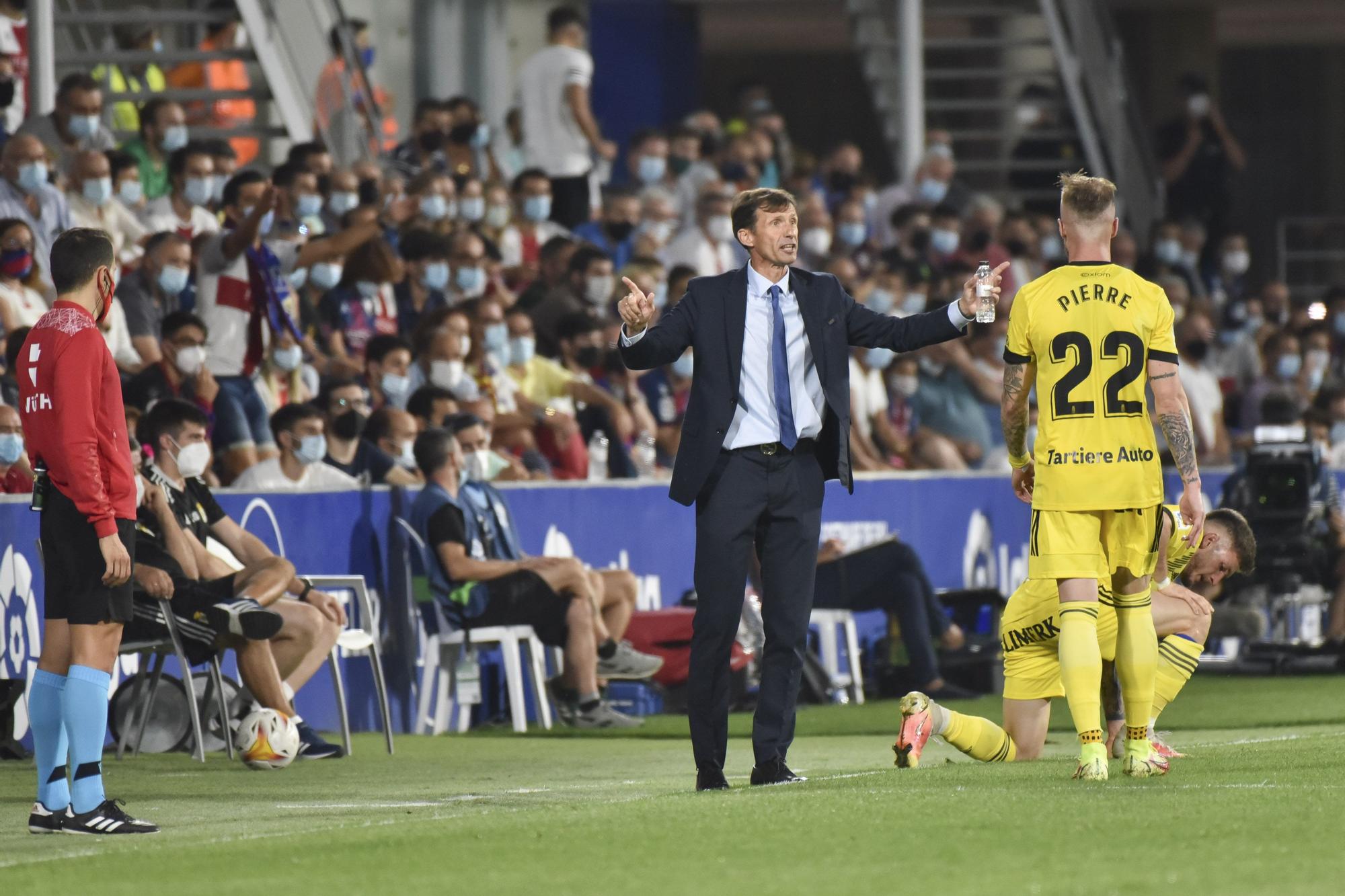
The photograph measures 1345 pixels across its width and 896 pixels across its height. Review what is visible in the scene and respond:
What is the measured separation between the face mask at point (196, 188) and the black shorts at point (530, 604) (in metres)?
3.52

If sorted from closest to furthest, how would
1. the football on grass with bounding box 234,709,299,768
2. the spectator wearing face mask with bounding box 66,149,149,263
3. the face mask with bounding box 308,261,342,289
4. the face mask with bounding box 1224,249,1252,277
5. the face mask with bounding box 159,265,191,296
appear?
the football on grass with bounding box 234,709,299,768
the face mask with bounding box 159,265,191,296
the spectator wearing face mask with bounding box 66,149,149,263
the face mask with bounding box 308,261,342,289
the face mask with bounding box 1224,249,1252,277

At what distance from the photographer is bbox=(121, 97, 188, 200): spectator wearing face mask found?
17.0 meters

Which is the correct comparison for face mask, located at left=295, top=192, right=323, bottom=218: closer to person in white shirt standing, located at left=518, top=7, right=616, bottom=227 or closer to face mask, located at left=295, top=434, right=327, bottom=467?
face mask, located at left=295, top=434, right=327, bottom=467

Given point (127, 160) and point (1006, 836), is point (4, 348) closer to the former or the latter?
point (127, 160)

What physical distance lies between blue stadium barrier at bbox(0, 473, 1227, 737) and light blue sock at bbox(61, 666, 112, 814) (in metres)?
3.90

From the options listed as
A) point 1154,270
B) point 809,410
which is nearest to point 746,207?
point 809,410

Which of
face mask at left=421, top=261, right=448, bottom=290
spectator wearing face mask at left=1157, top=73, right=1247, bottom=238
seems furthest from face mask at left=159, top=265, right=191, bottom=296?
spectator wearing face mask at left=1157, top=73, right=1247, bottom=238

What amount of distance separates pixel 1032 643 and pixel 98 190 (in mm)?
7492

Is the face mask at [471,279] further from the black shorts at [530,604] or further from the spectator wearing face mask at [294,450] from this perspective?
the black shorts at [530,604]

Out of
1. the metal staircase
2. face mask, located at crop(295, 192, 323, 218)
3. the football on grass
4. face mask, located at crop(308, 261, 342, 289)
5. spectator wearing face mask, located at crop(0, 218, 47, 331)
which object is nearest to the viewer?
the football on grass

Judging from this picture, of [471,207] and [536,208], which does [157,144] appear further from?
[536,208]

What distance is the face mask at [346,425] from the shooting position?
15.3m

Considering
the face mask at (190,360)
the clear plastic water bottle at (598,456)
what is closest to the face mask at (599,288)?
the clear plastic water bottle at (598,456)

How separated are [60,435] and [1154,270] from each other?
18142 millimetres
